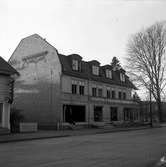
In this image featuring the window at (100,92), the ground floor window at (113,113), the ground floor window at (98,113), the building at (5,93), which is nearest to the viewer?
the building at (5,93)

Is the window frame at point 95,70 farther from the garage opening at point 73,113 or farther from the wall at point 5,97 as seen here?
the wall at point 5,97

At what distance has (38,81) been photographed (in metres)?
36.0

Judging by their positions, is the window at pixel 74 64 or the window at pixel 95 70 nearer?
the window at pixel 74 64

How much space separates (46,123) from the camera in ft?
111

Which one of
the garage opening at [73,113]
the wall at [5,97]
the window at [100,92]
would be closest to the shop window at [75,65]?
the garage opening at [73,113]

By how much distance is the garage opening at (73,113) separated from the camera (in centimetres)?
3463

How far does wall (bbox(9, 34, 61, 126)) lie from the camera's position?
33.9 meters

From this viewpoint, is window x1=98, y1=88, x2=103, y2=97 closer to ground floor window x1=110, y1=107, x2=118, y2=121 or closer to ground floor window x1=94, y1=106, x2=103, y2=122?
ground floor window x1=94, y1=106, x2=103, y2=122

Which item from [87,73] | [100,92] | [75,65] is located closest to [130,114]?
[100,92]

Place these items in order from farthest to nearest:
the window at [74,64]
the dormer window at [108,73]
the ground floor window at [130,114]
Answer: the ground floor window at [130,114]
the dormer window at [108,73]
the window at [74,64]

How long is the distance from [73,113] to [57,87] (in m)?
4.84

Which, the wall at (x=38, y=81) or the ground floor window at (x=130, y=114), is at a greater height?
the wall at (x=38, y=81)

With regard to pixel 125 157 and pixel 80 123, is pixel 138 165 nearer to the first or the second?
pixel 125 157

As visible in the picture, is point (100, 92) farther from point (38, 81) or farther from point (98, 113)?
point (38, 81)
